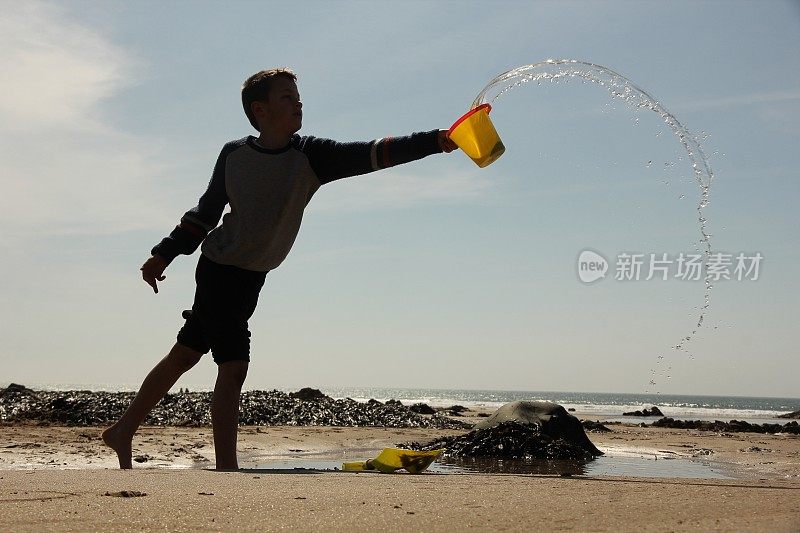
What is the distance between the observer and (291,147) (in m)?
4.47

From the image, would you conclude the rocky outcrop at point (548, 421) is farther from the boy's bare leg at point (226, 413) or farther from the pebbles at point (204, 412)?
the pebbles at point (204, 412)

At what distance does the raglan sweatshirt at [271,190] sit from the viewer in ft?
14.3

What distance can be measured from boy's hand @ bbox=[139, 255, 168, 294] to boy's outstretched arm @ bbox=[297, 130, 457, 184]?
1035mm

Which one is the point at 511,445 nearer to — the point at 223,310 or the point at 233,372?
the point at 233,372

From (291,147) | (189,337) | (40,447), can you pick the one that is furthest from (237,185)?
(40,447)

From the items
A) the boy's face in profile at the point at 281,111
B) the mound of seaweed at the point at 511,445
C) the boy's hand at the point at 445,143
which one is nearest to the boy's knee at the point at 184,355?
the boy's face in profile at the point at 281,111

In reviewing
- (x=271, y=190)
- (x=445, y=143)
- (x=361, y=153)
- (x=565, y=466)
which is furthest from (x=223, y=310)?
(x=565, y=466)

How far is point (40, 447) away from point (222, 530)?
510 centimetres

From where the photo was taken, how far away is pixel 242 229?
438 cm

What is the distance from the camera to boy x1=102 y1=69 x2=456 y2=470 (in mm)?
4297

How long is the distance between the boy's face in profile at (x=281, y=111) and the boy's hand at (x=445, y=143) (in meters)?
0.88

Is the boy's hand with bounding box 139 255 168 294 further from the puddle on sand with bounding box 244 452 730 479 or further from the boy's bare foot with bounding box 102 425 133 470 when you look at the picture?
the puddle on sand with bounding box 244 452 730 479

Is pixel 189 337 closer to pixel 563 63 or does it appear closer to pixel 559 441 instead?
pixel 563 63

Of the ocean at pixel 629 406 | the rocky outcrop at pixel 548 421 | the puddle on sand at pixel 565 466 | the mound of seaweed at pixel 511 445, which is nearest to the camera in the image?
the puddle on sand at pixel 565 466
